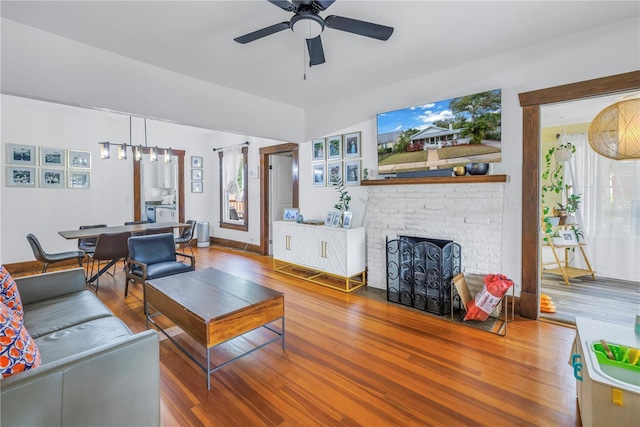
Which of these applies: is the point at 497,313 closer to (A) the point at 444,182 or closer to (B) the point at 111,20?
(A) the point at 444,182

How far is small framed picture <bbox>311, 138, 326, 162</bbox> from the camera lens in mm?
4875

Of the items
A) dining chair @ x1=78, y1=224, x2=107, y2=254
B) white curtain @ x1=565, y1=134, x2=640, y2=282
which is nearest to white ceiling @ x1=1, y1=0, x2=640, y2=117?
white curtain @ x1=565, y1=134, x2=640, y2=282

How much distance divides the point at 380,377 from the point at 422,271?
1.59 m

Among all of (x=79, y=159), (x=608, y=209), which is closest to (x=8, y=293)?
(x=79, y=159)

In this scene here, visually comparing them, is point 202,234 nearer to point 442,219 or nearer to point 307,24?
point 442,219

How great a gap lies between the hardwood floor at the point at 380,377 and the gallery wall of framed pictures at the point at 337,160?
221 cm

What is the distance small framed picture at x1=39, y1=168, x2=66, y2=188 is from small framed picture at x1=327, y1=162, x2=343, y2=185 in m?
4.94

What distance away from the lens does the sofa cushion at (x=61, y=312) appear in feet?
6.46

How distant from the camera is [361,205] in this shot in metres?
4.41

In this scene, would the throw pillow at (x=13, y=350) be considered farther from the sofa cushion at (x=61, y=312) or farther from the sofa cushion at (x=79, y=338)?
the sofa cushion at (x=61, y=312)

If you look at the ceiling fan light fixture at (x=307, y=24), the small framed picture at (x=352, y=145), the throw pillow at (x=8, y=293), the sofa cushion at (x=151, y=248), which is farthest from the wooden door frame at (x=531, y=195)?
the throw pillow at (x=8, y=293)

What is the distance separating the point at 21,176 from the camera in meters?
4.95

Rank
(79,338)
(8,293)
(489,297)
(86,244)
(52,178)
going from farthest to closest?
(52,178), (86,244), (489,297), (8,293), (79,338)

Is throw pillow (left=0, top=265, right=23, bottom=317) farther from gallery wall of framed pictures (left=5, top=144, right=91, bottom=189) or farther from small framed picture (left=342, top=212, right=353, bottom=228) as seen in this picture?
gallery wall of framed pictures (left=5, top=144, right=91, bottom=189)
